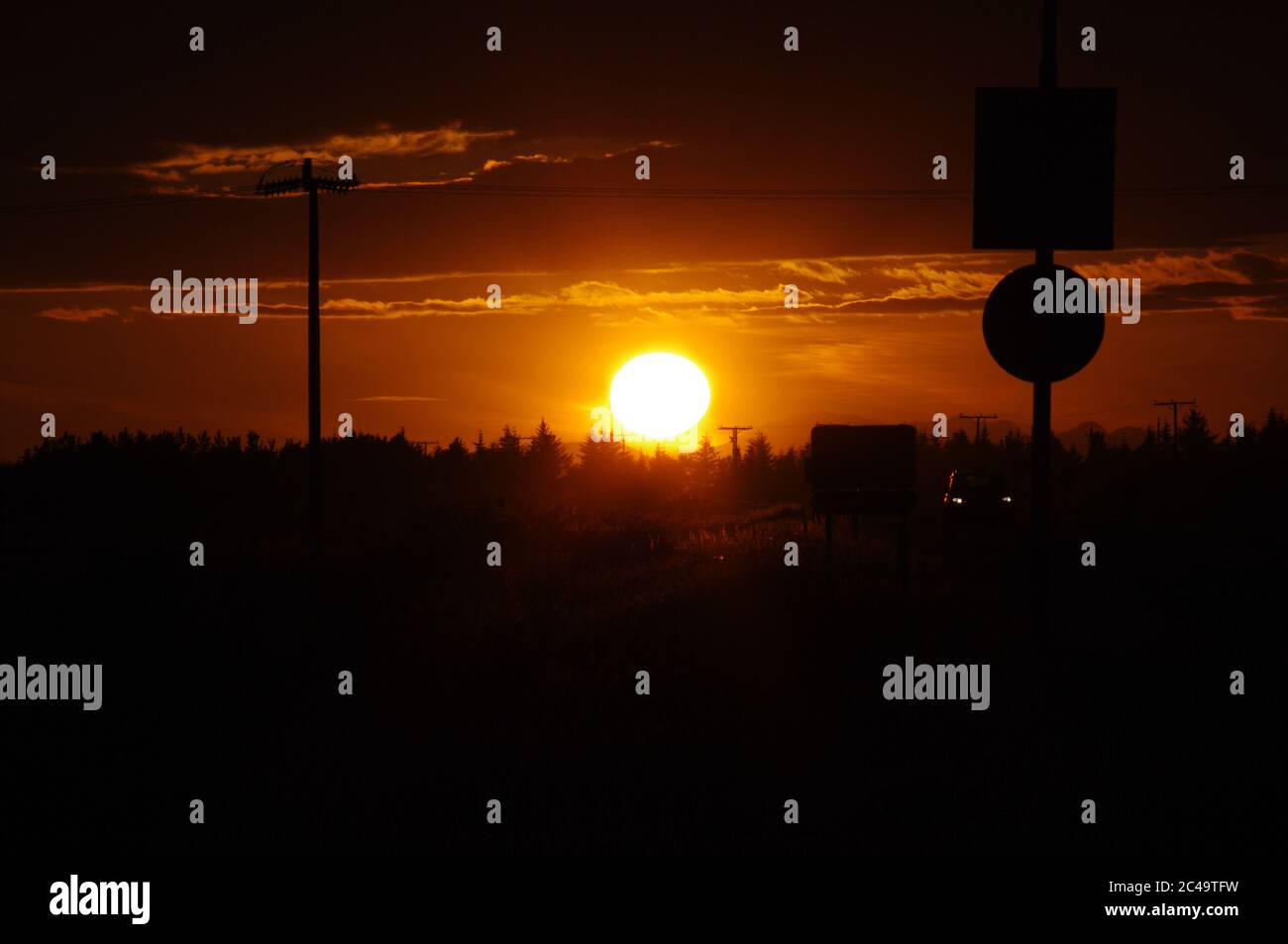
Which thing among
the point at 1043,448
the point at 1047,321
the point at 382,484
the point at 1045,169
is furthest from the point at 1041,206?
the point at 382,484

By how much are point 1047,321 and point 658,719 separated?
5101mm

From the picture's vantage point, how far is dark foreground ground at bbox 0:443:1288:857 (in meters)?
9.12

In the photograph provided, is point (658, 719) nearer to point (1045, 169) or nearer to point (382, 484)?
point (1045, 169)

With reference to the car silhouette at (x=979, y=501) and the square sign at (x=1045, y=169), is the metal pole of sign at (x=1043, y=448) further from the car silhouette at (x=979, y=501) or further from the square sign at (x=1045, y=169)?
the car silhouette at (x=979, y=501)

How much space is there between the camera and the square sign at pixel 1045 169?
12.1 m

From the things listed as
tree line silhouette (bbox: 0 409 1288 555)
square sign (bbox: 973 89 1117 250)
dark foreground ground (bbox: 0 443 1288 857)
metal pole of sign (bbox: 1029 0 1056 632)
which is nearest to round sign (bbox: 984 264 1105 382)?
metal pole of sign (bbox: 1029 0 1056 632)

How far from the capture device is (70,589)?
2333cm

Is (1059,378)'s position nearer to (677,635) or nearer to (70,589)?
(677,635)

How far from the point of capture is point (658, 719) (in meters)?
11.9

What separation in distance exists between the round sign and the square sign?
465 mm

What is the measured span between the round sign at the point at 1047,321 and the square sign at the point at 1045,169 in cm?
47

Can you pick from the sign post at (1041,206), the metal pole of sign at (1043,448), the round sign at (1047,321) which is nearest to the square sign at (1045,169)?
the sign post at (1041,206)
